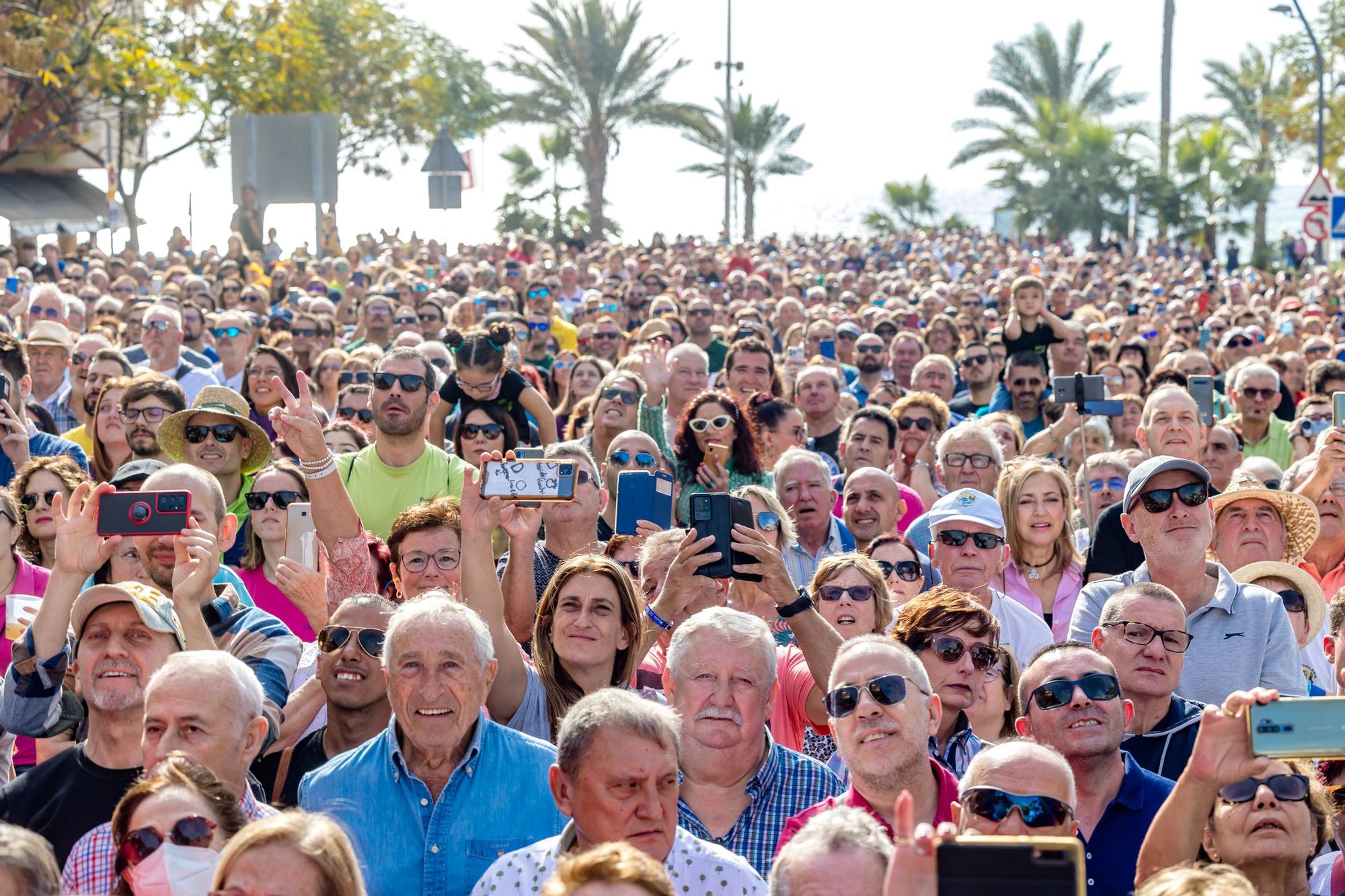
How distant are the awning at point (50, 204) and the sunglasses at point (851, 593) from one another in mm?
27625

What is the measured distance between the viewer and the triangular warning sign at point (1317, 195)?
18.7 metres

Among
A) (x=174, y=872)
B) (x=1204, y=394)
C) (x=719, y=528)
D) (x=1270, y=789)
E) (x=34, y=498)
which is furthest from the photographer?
(x=1204, y=394)

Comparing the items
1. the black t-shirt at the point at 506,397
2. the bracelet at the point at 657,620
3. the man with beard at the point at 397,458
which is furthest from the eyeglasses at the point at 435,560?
the black t-shirt at the point at 506,397

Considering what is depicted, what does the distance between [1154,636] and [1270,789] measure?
1.08 metres

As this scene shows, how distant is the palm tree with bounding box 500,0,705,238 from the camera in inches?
1540

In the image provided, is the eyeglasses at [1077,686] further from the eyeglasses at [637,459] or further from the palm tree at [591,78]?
the palm tree at [591,78]

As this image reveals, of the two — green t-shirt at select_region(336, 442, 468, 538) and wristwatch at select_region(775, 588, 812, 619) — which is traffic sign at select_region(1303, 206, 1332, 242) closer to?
green t-shirt at select_region(336, 442, 468, 538)

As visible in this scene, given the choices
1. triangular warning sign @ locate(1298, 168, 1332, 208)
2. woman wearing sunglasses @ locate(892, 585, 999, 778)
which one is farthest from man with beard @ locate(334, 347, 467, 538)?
triangular warning sign @ locate(1298, 168, 1332, 208)

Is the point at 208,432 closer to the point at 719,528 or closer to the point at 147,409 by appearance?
the point at 147,409

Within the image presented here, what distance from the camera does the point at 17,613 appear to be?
577cm

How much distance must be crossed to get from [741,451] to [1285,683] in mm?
3124

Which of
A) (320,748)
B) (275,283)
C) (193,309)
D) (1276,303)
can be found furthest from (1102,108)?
(320,748)

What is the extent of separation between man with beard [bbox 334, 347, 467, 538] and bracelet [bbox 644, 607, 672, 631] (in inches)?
73.0

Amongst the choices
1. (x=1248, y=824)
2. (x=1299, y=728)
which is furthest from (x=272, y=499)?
(x=1299, y=728)
